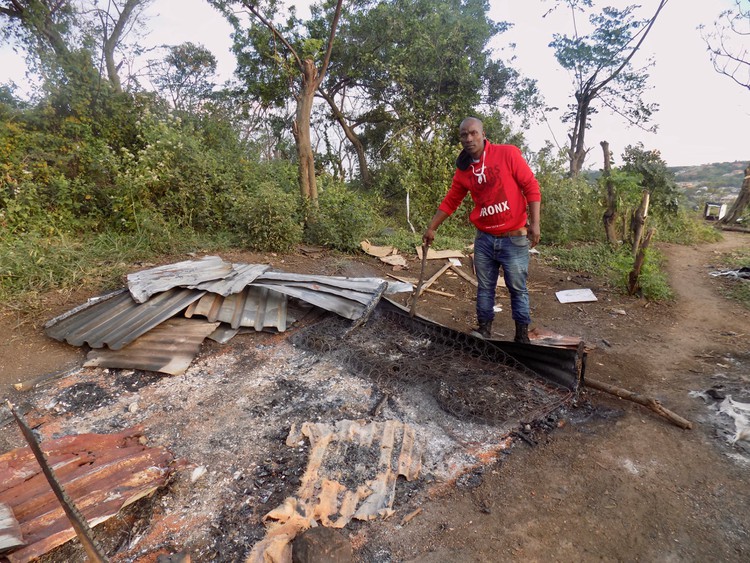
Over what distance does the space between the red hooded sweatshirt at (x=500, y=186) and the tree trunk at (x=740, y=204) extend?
430 inches

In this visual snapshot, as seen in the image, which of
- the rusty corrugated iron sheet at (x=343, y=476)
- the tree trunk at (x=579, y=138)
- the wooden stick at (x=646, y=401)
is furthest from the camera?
the tree trunk at (x=579, y=138)

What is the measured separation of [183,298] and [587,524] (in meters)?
3.59

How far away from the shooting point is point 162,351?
3381mm

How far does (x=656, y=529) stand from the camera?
6.22ft

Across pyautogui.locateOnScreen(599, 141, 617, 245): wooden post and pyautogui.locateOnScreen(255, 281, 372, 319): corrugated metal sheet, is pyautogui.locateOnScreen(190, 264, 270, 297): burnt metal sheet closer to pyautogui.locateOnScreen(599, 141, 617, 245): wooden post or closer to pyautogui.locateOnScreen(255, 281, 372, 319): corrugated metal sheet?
pyautogui.locateOnScreen(255, 281, 372, 319): corrugated metal sheet

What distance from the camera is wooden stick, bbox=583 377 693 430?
2.57 metres

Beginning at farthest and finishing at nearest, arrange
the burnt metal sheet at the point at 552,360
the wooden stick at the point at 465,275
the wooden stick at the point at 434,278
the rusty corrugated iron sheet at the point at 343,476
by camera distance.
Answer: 1. the wooden stick at the point at 465,275
2. the wooden stick at the point at 434,278
3. the burnt metal sheet at the point at 552,360
4. the rusty corrugated iron sheet at the point at 343,476

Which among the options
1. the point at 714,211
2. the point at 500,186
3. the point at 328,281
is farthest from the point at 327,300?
the point at 714,211

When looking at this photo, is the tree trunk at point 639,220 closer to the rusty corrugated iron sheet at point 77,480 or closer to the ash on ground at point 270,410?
the ash on ground at point 270,410

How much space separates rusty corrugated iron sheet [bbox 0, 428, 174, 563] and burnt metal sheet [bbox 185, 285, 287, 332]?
150cm

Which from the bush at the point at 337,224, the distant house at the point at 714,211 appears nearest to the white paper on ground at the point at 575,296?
the bush at the point at 337,224

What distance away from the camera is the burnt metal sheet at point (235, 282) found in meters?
3.92

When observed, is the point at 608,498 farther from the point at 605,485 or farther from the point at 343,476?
the point at 343,476

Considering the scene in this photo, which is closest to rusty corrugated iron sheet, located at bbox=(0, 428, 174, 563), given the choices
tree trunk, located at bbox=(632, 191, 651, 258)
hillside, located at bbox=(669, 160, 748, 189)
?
tree trunk, located at bbox=(632, 191, 651, 258)
